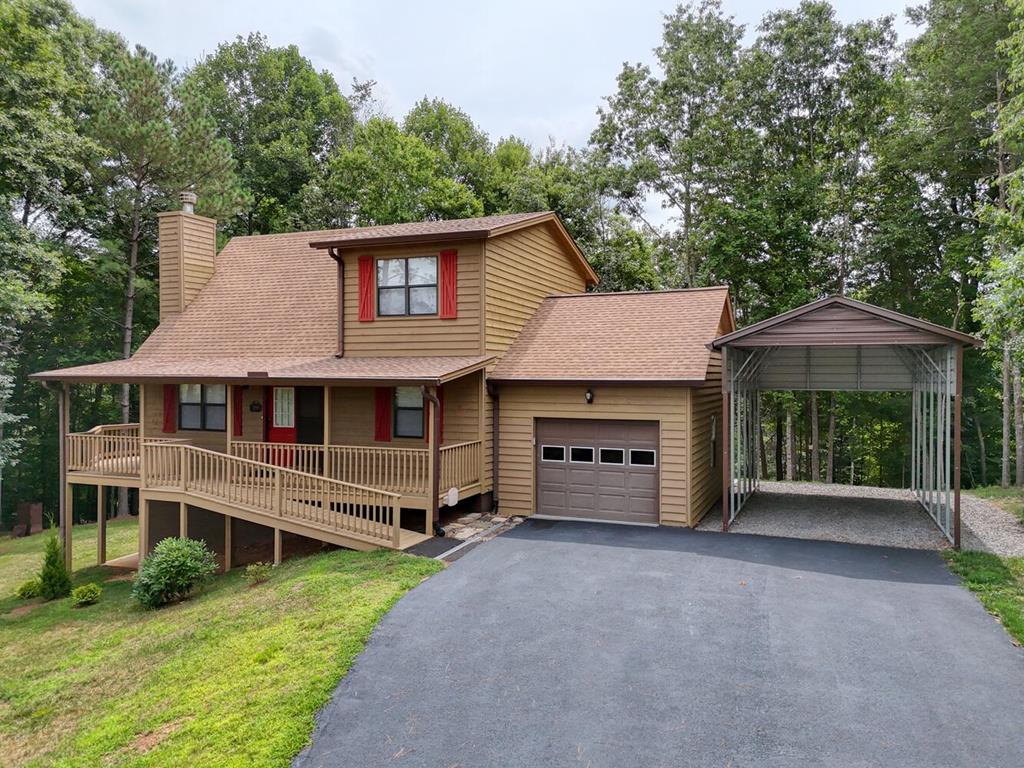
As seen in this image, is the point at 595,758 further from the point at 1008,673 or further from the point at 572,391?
the point at 572,391

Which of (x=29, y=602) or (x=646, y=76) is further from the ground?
(x=646, y=76)

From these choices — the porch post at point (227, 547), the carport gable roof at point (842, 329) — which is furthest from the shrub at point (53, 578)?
the carport gable roof at point (842, 329)

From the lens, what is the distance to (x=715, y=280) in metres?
23.2

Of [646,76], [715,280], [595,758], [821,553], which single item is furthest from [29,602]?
[646,76]

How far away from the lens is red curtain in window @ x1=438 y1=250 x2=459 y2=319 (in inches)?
511

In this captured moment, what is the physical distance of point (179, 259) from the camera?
17.4m

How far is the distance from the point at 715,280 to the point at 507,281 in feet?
40.0

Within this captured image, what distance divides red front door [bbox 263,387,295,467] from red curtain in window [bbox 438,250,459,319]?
14.0 ft

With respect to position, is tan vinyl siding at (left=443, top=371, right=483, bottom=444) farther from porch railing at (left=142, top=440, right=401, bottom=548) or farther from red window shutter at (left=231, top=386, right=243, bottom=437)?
red window shutter at (left=231, top=386, right=243, bottom=437)

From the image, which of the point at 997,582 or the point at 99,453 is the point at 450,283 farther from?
the point at 997,582


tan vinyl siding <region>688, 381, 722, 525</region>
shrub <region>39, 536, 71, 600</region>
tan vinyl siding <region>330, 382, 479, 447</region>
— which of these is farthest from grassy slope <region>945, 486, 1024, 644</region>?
shrub <region>39, 536, 71, 600</region>

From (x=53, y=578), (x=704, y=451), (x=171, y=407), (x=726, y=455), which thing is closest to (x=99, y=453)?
(x=171, y=407)

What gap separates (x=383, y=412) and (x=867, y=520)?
394 inches

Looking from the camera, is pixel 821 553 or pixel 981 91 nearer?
pixel 821 553
